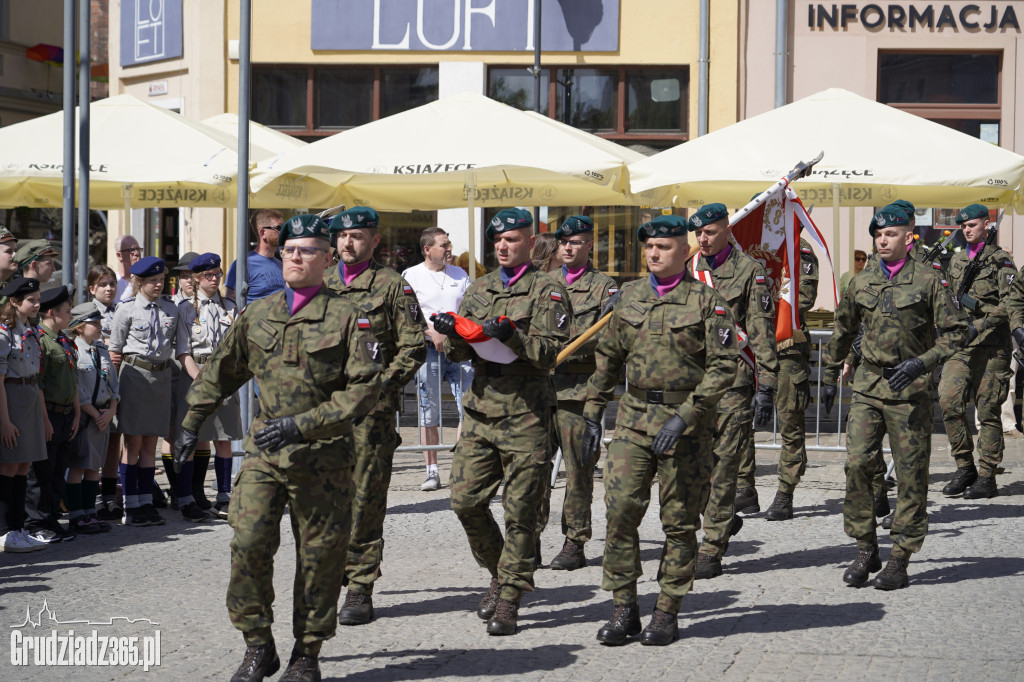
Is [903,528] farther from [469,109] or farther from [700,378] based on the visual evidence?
[469,109]

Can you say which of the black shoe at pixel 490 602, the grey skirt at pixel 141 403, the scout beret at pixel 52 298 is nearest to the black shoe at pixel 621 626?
the black shoe at pixel 490 602

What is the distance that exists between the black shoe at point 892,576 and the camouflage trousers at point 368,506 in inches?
114

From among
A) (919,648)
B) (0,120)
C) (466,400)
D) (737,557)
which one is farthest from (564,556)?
(0,120)

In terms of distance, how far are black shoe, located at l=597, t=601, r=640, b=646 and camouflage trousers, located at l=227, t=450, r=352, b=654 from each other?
1429 mm

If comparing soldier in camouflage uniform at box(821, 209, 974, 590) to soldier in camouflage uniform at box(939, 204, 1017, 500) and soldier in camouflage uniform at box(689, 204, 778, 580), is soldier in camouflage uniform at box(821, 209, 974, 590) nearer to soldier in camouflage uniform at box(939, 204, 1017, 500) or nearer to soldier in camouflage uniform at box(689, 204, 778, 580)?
soldier in camouflage uniform at box(689, 204, 778, 580)

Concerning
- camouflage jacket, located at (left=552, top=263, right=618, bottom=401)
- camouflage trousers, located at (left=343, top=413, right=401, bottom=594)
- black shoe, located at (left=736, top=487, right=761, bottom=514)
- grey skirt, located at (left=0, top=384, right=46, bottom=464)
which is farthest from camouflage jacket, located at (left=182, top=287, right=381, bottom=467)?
black shoe, located at (left=736, top=487, right=761, bottom=514)

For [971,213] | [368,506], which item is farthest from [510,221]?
[971,213]

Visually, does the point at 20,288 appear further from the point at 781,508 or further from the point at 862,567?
the point at 781,508

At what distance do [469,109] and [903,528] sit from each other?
6.71 meters

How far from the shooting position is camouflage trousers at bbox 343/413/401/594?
283 inches

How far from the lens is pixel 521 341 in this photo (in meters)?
6.87

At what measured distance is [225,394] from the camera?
611 cm

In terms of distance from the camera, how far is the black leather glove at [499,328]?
6715 millimetres

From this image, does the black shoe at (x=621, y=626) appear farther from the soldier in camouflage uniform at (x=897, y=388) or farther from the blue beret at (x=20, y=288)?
the blue beret at (x=20, y=288)
